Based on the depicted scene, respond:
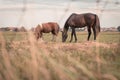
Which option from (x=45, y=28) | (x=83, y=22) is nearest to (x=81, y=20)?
(x=83, y=22)

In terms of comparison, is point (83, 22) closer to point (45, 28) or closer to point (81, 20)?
point (81, 20)

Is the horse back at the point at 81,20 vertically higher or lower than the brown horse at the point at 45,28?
higher

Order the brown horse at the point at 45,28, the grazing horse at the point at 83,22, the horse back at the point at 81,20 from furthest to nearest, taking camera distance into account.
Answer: the brown horse at the point at 45,28, the horse back at the point at 81,20, the grazing horse at the point at 83,22

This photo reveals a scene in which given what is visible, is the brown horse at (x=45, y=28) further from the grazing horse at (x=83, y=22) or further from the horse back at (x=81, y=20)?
the horse back at (x=81, y=20)

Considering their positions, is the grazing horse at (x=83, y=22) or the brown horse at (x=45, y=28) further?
the brown horse at (x=45, y=28)

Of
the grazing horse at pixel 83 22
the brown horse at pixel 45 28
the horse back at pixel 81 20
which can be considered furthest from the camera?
the brown horse at pixel 45 28

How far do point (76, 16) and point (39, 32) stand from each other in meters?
4.10

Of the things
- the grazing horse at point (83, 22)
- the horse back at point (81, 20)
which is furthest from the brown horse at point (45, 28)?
the horse back at point (81, 20)

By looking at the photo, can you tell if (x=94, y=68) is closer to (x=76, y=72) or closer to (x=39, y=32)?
(x=76, y=72)

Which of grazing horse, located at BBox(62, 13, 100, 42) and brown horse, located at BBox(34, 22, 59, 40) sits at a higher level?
grazing horse, located at BBox(62, 13, 100, 42)

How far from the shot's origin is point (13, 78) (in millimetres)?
2645

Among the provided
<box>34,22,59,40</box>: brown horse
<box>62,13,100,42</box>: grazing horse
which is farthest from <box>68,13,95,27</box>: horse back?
<box>34,22,59,40</box>: brown horse

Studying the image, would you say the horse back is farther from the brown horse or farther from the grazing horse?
the brown horse

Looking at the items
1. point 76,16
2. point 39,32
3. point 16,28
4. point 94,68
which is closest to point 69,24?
point 76,16
